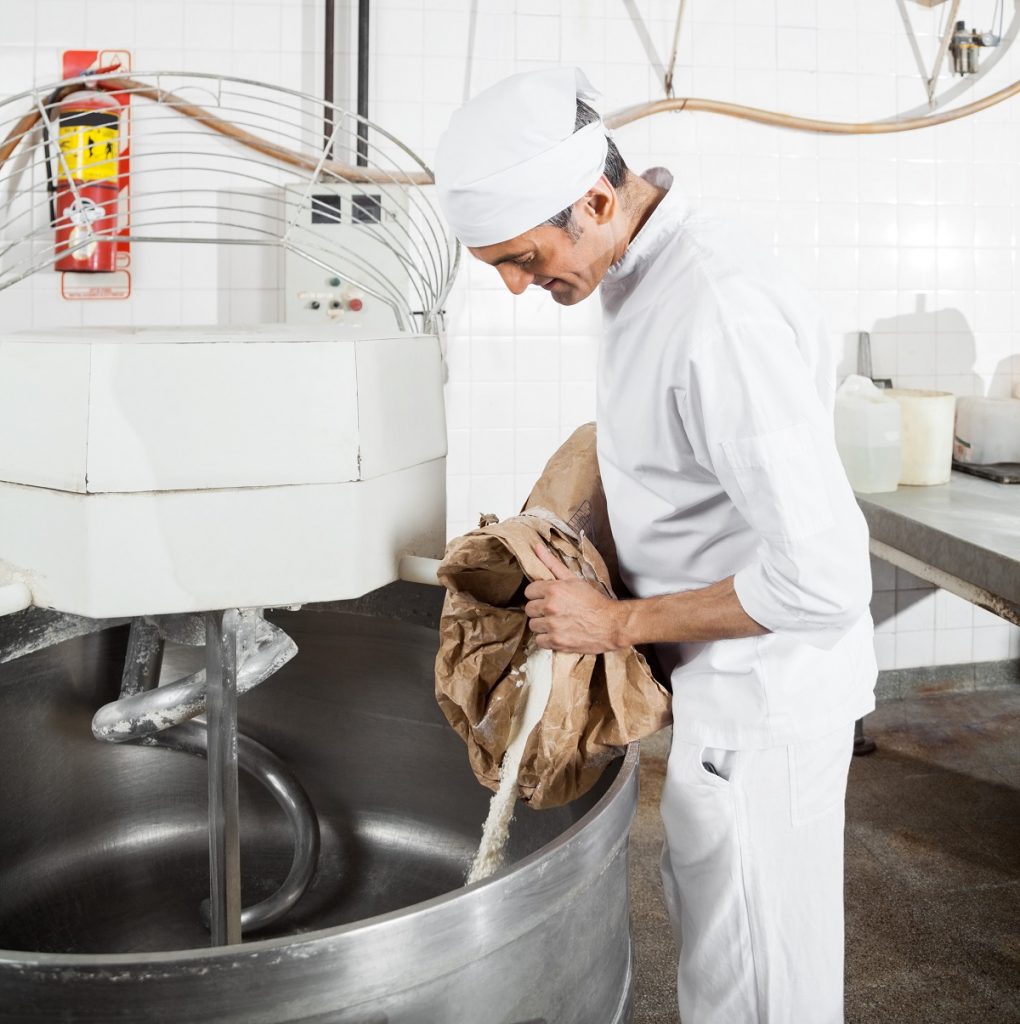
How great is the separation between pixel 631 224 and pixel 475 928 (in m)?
0.78

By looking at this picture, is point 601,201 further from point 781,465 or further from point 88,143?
point 88,143

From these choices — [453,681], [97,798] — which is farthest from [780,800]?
[97,798]

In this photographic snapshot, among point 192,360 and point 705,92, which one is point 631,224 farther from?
point 705,92

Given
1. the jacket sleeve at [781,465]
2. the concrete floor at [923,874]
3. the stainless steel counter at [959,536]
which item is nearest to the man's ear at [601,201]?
the jacket sleeve at [781,465]

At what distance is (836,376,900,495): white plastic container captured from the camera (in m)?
2.70

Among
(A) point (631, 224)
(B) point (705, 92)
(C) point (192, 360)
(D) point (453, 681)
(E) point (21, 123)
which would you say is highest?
(B) point (705, 92)

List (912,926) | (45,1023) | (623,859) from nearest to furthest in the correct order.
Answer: (45,1023)
(623,859)
(912,926)

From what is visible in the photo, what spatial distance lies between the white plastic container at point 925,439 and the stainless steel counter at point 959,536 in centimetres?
4

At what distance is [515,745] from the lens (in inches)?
46.6

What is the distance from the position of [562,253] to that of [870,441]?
1.82 metres

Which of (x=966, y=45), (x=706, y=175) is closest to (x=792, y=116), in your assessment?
(x=706, y=175)

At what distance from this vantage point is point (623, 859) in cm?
109

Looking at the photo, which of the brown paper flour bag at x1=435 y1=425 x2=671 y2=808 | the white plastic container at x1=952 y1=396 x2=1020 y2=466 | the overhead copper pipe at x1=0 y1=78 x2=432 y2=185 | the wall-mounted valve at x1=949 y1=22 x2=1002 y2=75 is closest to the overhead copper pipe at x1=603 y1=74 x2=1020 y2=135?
the wall-mounted valve at x1=949 y1=22 x2=1002 y2=75

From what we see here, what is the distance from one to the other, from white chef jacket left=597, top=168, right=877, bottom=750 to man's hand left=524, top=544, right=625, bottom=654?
0.45 ft
